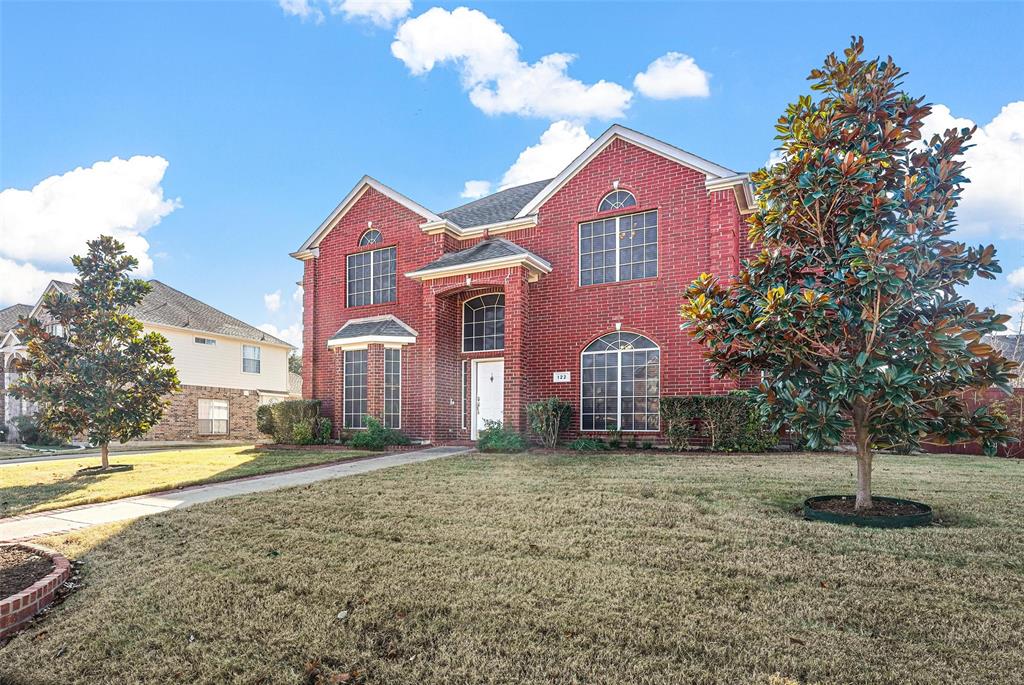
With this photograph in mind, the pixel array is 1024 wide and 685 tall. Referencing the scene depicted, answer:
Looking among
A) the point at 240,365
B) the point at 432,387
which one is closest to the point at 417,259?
the point at 432,387

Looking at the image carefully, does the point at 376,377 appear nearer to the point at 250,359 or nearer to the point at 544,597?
the point at 544,597

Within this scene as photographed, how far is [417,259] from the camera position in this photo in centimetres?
1616

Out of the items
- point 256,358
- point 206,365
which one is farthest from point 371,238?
point 256,358

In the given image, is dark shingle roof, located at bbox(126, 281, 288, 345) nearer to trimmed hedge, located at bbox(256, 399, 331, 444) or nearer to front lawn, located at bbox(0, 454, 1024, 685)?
trimmed hedge, located at bbox(256, 399, 331, 444)

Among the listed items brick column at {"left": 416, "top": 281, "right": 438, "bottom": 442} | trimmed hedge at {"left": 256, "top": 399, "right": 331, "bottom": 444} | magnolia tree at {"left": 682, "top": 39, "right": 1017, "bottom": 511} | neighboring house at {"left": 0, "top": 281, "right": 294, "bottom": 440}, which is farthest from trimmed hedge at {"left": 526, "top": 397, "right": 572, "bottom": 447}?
neighboring house at {"left": 0, "top": 281, "right": 294, "bottom": 440}

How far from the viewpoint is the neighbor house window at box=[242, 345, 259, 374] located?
2677cm

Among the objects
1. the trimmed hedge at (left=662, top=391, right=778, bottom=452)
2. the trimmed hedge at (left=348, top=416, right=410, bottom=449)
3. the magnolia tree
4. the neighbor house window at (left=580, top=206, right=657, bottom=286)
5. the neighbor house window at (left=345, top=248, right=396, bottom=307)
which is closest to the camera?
the magnolia tree

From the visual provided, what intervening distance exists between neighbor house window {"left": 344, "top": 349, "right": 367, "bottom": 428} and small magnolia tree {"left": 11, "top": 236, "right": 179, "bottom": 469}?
5.12 metres

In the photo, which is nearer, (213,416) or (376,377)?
(376,377)

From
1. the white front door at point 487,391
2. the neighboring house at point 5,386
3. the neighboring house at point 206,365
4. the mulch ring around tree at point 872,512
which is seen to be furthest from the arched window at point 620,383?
the neighboring house at point 5,386

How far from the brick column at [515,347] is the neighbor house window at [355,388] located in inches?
193

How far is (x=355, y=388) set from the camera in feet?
53.9

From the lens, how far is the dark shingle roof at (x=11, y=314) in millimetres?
25989

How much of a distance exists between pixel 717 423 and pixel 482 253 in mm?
7272
